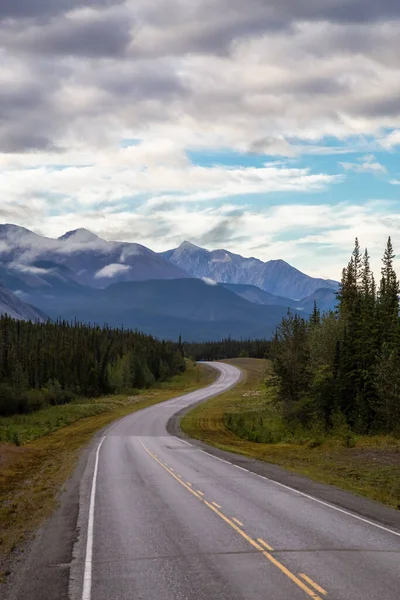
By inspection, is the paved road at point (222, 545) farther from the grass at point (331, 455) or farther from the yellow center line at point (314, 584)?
the grass at point (331, 455)

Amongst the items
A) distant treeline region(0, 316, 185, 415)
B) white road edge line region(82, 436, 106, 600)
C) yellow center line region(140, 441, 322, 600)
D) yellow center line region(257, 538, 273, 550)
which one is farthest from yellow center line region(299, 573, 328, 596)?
distant treeline region(0, 316, 185, 415)

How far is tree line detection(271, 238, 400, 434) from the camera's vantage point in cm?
5078

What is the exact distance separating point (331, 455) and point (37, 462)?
58.7ft

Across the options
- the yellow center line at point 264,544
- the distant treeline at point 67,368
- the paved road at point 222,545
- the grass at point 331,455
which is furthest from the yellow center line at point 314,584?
the distant treeline at point 67,368

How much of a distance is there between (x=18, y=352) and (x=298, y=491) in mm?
110593

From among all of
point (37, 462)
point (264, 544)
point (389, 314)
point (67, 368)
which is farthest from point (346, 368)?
point (67, 368)

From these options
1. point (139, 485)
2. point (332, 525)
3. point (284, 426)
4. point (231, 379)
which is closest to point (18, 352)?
point (231, 379)

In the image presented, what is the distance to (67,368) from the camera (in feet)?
405

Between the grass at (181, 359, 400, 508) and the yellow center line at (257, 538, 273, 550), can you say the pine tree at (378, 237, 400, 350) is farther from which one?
the yellow center line at (257, 538, 273, 550)

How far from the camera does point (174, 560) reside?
47.0 ft

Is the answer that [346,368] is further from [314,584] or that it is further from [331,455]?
[314,584]

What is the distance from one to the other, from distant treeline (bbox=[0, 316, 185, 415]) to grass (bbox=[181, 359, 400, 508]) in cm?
3441

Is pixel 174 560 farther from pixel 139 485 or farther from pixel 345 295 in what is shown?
pixel 345 295

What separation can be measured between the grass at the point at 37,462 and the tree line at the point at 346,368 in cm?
2021
